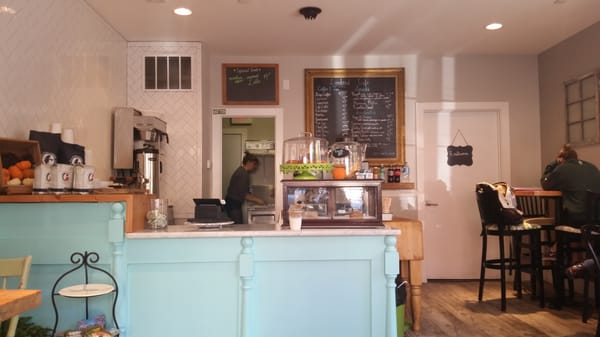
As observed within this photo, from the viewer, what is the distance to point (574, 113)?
15.1ft

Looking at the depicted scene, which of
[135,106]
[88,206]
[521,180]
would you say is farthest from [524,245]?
[135,106]

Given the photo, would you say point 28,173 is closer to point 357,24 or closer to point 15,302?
point 15,302

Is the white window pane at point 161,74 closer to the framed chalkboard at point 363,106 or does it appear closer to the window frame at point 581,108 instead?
the framed chalkboard at point 363,106

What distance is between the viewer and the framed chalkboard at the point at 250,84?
510 cm

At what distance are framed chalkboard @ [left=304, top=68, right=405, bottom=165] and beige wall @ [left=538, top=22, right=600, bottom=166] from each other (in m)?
1.61

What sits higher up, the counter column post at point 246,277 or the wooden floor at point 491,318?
the counter column post at point 246,277

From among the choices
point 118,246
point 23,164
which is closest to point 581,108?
point 118,246

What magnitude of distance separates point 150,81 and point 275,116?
1383mm

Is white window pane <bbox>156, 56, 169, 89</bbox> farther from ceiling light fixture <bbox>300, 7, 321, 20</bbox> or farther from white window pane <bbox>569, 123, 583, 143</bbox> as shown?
white window pane <bbox>569, 123, 583, 143</bbox>

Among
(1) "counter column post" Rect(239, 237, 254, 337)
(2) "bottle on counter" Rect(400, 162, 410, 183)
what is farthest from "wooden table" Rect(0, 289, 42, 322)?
(2) "bottle on counter" Rect(400, 162, 410, 183)

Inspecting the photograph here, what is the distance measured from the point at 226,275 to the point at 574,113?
4016 mm

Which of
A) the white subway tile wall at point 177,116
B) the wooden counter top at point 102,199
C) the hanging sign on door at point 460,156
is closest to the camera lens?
the wooden counter top at point 102,199

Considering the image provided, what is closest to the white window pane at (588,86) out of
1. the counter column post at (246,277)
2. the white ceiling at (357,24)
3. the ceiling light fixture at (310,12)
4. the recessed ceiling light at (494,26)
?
the white ceiling at (357,24)

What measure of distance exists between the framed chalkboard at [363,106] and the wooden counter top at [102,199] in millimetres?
2947
